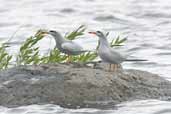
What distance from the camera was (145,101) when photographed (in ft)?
40.6

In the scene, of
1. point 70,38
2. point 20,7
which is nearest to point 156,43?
point 20,7

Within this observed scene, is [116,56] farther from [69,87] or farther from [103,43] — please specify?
[69,87]

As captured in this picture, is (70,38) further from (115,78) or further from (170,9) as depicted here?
(170,9)

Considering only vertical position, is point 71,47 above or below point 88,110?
above

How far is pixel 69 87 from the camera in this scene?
11.9m

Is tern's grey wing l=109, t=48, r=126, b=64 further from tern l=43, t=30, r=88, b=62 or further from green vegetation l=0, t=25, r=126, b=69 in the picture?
green vegetation l=0, t=25, r=126, b=69

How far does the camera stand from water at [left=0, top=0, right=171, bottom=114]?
21531 millimetres

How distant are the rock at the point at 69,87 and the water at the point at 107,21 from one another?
5327mm

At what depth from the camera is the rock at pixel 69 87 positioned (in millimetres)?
11953

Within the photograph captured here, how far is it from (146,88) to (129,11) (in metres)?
14.6

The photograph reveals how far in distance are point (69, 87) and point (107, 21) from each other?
553 inches

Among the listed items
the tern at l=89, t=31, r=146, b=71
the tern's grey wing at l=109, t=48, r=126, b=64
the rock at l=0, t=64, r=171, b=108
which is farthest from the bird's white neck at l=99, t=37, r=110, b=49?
the rock at l=0, t=64, r=171, b=108

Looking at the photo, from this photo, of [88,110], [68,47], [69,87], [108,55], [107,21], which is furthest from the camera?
[107,21]

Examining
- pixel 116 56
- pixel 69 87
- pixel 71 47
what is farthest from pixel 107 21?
pixel 69 87
